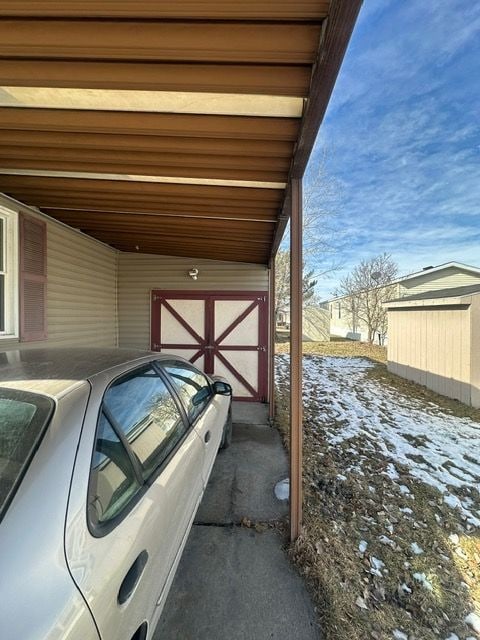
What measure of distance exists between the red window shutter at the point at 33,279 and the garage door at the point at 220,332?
A: 241cm

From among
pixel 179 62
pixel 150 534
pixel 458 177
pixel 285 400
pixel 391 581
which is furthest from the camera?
pixel 458 177

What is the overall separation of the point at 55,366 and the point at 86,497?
75 cm

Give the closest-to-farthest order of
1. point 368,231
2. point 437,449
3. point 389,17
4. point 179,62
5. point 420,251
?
point 179,62 → point 389,17 → point 437,449 → point 368,231 → point 420,251

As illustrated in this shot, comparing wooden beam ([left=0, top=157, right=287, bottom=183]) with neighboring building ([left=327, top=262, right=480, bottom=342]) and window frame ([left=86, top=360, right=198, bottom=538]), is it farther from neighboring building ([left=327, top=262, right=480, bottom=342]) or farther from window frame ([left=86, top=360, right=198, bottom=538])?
neighboring building ([left=327, top=262, right=480, bottom=342])

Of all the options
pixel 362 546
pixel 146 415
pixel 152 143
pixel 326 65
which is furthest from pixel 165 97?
pixel 362 546

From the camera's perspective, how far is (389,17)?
11.8 ft

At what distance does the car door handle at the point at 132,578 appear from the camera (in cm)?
98

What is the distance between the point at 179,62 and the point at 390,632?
326 centimetres

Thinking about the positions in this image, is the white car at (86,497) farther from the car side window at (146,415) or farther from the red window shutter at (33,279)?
the red window shutter at (33,279)

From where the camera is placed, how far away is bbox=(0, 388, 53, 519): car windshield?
0.89 meters

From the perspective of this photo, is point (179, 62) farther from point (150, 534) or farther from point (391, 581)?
point (391, 581)

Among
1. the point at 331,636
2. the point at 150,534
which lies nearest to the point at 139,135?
the point at 150,534

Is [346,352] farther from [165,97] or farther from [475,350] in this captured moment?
[165,97]

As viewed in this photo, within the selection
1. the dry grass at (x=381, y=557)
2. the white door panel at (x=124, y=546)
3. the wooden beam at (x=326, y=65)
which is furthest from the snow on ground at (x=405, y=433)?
the wooden beam at (x=326, y=65)
